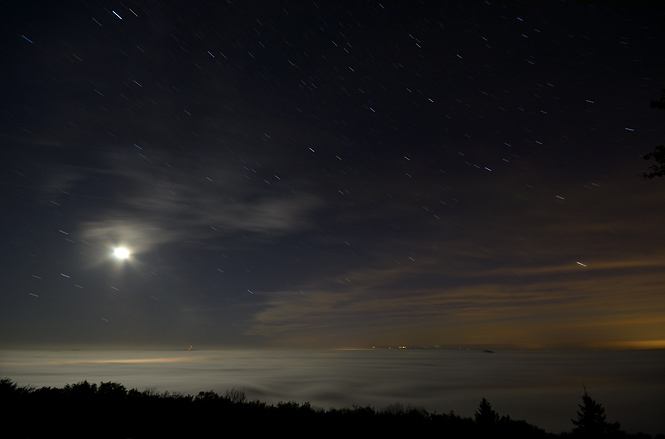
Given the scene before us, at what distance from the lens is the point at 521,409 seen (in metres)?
81.2

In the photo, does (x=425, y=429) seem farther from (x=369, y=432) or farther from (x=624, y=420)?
(x=624, y=420)

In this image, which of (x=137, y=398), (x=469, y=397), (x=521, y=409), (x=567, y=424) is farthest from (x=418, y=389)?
(x=137, y=398)

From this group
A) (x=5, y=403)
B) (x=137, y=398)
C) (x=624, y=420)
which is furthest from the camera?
(x=624, y=420)

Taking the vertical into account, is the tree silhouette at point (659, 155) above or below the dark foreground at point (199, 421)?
above

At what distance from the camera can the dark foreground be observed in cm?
1204

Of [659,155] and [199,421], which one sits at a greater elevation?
[659,155]

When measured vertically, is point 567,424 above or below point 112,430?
below

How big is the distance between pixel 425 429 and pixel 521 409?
84.8m

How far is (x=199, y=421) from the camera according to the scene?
43.7 feet

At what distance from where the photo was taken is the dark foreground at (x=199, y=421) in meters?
12.0

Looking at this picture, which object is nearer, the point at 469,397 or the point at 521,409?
the point at 521,409

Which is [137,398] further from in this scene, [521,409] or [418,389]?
[418,389]

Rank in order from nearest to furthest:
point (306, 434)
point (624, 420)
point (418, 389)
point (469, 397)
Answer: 1. point (306, 434)
2. point (624, 420)
3. point (469, 397)
4. point (418, 389)

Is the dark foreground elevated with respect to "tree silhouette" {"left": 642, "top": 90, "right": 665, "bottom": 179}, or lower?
lower
